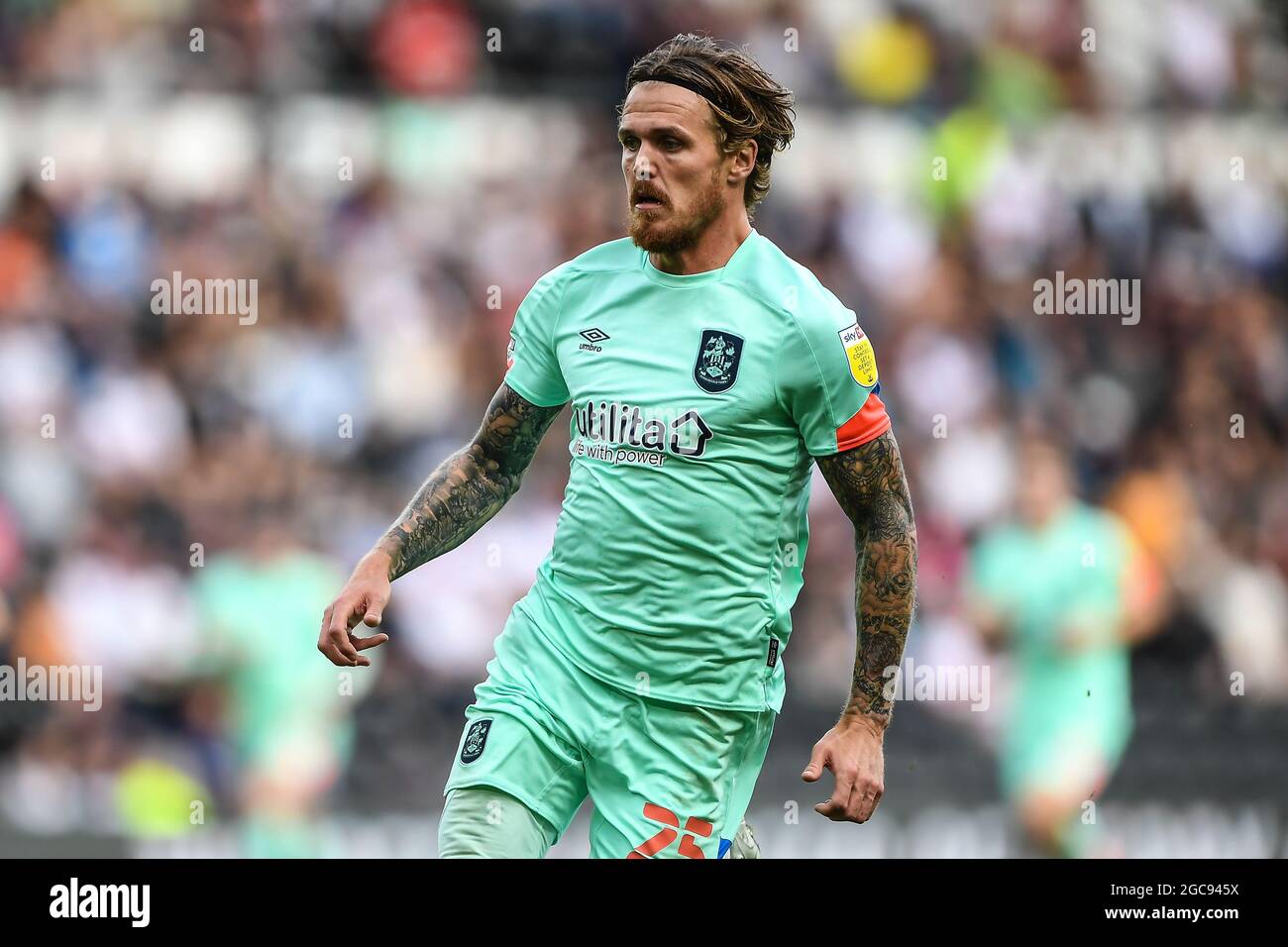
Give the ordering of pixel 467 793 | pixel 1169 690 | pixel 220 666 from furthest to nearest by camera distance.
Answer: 1. pixel 1169 690
2. pixel 220 666
3. pixel 467 793

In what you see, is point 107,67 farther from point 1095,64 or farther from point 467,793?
point 467,793

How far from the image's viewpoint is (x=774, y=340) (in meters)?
4.63

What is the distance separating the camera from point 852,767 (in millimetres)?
4477

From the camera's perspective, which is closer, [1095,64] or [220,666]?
[220,666]

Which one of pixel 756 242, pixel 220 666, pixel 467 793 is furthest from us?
pixel 220 666

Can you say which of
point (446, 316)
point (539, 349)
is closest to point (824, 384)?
point (539, 349)

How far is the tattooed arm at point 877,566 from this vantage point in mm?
4648

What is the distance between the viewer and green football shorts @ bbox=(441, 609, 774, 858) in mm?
4543

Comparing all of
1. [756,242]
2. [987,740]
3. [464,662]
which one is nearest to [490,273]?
[464,662]

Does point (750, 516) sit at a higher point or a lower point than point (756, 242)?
lower

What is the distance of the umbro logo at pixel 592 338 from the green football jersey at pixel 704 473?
0.02 metres

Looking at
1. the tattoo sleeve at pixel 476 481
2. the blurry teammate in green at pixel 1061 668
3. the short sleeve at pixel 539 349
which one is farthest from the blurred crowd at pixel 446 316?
the short sleeve at pixel 539 349

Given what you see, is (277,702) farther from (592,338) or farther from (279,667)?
(592,338)

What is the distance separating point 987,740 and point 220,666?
3473mm
